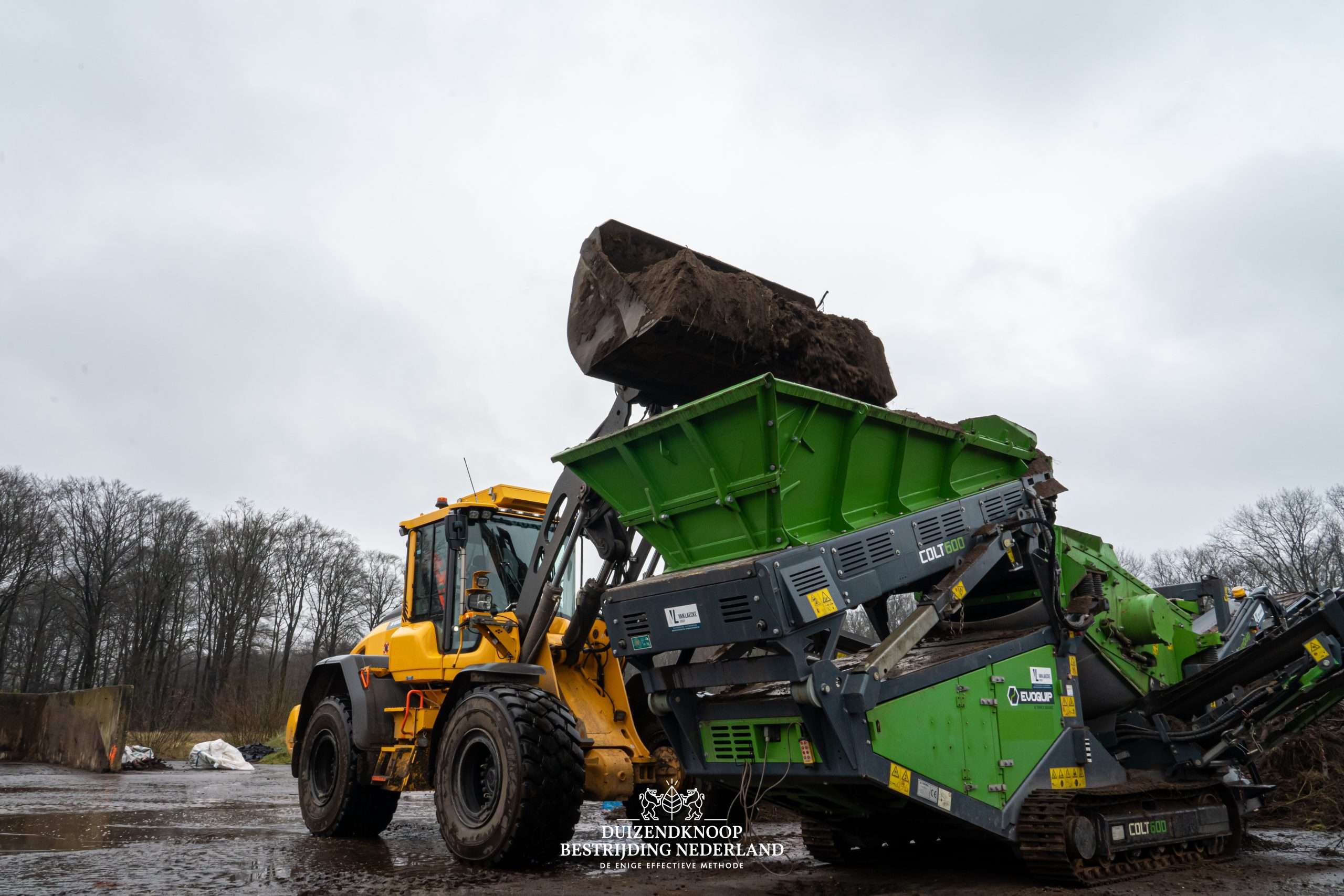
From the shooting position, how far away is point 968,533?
570cm

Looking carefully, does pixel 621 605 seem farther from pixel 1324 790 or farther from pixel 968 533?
pixel 1324 790

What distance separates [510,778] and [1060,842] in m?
3.18

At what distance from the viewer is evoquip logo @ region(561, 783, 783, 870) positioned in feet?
22.9

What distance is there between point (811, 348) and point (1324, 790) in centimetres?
625

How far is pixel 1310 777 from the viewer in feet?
27.0

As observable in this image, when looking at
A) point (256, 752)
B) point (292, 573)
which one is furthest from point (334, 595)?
point (256, 752)

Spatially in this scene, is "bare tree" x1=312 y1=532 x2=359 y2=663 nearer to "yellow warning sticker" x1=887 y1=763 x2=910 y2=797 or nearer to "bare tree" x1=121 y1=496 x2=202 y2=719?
"bare tree" x1=121 y1=496 x2=202 y2=719

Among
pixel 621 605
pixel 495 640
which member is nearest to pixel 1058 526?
pixel 621 605

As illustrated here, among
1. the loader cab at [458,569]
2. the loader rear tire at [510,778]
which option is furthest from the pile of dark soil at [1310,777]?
the loader cab at [458,569]

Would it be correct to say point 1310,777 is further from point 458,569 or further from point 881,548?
point 458,569

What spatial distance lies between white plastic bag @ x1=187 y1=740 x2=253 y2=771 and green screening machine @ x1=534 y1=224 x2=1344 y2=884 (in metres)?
17.6

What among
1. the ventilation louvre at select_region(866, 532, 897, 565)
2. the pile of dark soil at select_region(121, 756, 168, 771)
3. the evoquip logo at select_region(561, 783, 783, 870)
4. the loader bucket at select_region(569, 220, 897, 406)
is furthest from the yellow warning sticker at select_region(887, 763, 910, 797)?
the pile of dark soil at select_region(121, 756, 168, 771)

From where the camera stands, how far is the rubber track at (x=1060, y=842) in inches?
197

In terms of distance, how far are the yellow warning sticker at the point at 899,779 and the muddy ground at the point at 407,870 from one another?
2.65 ft
